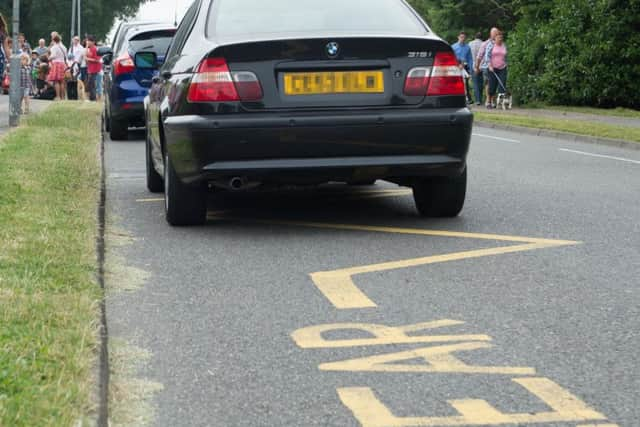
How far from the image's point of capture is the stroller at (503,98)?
29875mm

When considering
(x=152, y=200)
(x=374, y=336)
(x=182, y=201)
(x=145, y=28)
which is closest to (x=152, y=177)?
(x=152, y=200)

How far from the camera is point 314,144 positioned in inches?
301

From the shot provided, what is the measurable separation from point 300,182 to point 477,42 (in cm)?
2357

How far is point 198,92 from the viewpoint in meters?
7.70

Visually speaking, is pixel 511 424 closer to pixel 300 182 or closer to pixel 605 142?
pixel 300 182

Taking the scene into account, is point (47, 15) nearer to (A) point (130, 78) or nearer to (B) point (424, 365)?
(A) point (130, 78)

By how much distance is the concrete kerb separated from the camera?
1841cm

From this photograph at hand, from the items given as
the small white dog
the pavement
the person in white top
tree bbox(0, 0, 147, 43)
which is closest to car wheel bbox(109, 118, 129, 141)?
the pavement

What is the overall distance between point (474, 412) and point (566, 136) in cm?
1676

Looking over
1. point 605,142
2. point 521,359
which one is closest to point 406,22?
point 521,359

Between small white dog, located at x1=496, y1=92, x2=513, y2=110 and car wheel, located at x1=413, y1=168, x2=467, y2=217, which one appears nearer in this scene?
car wheel, located at x1=413, y1=168, x2=467, y2=217

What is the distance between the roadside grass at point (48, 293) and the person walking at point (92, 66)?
2182 cm

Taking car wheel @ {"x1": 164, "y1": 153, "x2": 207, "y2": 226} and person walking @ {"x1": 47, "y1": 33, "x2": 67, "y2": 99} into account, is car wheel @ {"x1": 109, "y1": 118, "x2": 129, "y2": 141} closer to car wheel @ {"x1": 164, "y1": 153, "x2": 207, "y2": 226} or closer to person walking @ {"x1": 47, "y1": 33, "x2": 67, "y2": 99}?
car wheel @ {"x1": 164, "y1": 153, "x2": 207, "y2": 226}

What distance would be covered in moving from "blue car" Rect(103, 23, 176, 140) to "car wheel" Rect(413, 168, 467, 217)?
895 centimetres
